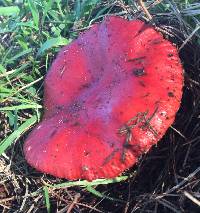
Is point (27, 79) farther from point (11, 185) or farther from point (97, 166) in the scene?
point (97, 166)

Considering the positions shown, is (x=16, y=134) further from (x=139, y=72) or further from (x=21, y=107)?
(x=139, y=72)

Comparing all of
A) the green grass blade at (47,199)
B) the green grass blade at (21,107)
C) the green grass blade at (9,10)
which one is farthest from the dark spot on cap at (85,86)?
the green grass blade at (9,10)

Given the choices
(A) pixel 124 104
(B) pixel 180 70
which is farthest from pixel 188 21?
(A) pixel 124 104

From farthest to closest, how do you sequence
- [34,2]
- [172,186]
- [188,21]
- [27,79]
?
[34,2] → [27,79] → [188,21] → [172,186]

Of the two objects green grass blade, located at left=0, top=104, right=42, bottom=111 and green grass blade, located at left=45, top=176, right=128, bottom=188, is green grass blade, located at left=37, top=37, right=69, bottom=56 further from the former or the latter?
green grass blade, located at left=45, top=176, right=128, bottom=188

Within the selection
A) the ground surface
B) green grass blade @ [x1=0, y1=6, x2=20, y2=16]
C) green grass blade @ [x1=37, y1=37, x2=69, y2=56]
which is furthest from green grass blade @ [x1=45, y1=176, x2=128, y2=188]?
green grass blade @ [x1=0, y1=6, x2=20, y2=16]

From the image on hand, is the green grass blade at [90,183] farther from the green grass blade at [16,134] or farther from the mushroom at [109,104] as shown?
the green grass blade at [16,134]

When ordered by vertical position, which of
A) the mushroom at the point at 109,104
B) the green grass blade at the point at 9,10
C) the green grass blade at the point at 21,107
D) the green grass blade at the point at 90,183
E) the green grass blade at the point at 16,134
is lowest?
the green grass blade at the point at 90,183
